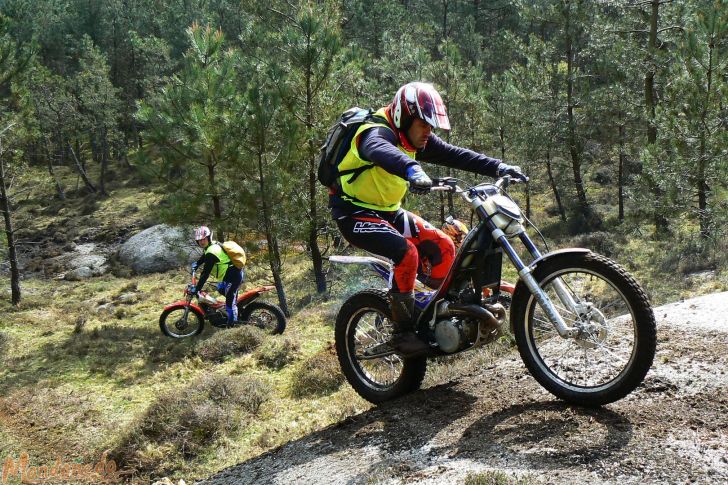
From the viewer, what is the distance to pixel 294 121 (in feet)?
49.7

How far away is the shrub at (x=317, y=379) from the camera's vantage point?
8.20 m

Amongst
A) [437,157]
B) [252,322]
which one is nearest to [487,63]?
[252,322]

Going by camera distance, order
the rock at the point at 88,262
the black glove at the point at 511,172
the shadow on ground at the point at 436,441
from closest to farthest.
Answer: the shadow on ground at the point at 436,441 → the black glove at the point at 511,172 → the rock at the point at 88,262

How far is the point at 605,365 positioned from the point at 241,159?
12.3m

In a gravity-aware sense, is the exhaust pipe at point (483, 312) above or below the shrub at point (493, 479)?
above

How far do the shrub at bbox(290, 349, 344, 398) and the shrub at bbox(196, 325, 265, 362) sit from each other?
289 cm

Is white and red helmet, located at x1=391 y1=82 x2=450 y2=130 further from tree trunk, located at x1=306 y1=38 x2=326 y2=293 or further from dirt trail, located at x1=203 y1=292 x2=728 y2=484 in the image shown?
tree trunk, located at x1=306 y1=38 x2=326 y2=293

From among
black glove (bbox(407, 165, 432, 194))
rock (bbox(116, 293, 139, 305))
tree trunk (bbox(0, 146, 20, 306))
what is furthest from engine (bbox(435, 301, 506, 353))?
tree trunk (bbox(0, 146, 20, 306))

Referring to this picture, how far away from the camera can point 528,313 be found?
3863mm

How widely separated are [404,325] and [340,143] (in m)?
1.52

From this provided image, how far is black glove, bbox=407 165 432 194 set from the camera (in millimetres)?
3658

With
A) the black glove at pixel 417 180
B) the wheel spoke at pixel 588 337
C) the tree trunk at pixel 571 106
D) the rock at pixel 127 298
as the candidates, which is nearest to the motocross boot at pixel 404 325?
the wheel spoke at pixel 588 337

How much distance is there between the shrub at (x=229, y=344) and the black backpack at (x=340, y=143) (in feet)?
24.4

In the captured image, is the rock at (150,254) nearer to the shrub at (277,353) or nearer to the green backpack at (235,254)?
the green backpack at (235,254)
